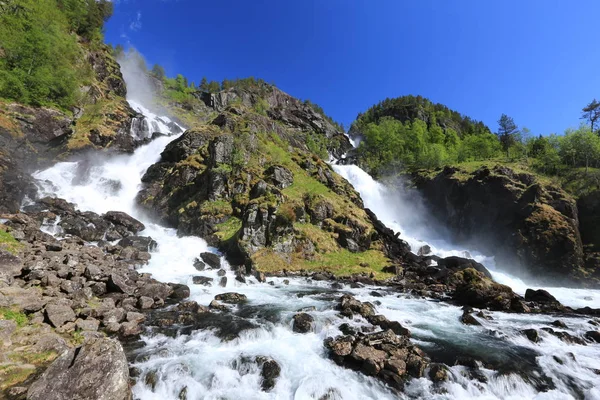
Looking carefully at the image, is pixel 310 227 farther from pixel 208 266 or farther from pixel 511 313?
pixel 511 313

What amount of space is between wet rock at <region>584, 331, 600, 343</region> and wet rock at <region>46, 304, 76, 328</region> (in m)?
26.9

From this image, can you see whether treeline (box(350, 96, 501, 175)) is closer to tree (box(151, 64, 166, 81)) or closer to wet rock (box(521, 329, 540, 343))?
wet rock (box(521, 329, 540, 343))

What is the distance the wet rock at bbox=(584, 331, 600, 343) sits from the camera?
1506 cm

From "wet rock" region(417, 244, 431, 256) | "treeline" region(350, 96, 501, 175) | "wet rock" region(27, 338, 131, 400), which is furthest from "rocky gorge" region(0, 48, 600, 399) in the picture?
"treeline" region(350, 96, 501, 175)

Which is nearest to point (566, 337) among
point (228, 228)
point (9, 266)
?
point (9, 266)

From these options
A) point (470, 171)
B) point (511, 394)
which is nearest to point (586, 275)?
point (470, 171)

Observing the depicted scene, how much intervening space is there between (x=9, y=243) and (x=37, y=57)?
141 ft

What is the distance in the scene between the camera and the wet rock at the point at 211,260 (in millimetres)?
28578

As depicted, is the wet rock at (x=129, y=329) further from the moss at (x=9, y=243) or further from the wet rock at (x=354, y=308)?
the wet rock at (x=354, y=308)

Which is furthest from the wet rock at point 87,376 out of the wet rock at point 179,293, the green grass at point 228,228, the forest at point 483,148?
the forest at point 483,148

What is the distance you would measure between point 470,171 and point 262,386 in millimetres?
58826

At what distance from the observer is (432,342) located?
547 inches

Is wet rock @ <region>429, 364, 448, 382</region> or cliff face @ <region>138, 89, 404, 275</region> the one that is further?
cliff face @ <region>138, 89, 404, 275</region>

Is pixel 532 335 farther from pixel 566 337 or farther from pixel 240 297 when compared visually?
pixel 240 297
